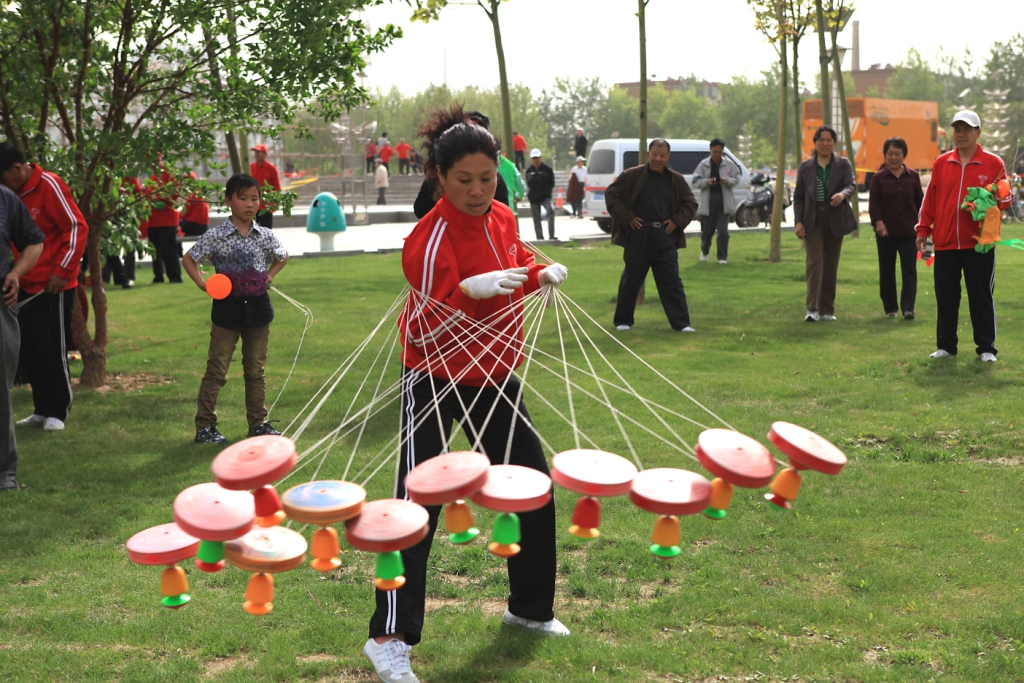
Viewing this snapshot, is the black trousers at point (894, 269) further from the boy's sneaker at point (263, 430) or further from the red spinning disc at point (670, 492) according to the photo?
the red spinning disc at point (670, 492)

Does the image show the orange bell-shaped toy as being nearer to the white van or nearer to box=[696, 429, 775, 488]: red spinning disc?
box=[696, 429, 775, 488]: red spinning disc

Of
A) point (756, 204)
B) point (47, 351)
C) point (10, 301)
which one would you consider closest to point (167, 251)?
point (47, 351)

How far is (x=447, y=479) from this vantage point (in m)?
2.40

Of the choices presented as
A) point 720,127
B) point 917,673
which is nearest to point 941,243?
point 917,673

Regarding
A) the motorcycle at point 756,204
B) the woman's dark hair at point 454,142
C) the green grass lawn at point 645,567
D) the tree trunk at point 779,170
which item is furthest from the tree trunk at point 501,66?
the woman's dark hair at point 454,142

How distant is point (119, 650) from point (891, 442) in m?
4.54

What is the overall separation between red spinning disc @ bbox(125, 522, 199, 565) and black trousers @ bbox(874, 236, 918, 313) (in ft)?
30.8

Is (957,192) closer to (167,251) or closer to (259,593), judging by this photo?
(259,593)

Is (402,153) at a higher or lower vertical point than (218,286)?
higher

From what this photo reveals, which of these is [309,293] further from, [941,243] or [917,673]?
[917,673]

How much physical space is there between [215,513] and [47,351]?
5.20m

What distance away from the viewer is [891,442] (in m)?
6.32

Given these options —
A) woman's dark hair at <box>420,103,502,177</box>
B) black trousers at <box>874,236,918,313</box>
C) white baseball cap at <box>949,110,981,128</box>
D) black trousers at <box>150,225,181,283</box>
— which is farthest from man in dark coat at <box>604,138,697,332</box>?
Result: black trousers at <box>150,225,181,283</box>

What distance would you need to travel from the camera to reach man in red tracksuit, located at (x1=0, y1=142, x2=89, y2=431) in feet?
21.6
